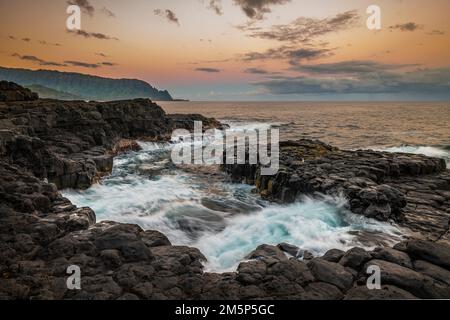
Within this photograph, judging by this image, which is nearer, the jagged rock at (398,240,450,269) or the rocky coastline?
the rocky coastline

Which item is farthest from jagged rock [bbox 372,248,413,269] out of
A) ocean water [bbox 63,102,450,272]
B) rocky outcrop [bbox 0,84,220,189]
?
rocky outcrop [bbox 0,84,220,189]

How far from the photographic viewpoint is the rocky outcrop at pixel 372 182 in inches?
604

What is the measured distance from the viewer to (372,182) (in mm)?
18594

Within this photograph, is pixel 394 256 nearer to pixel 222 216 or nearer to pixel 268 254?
pixel 268 254

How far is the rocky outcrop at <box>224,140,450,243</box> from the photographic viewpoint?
15344mm

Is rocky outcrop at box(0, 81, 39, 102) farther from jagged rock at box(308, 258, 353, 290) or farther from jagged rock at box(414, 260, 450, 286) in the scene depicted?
jagged rock at box(414, 260, 450, 286)

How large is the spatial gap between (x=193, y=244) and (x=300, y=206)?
7541mm

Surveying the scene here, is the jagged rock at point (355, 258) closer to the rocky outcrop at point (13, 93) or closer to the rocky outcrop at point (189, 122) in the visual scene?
the rocky outcrop at point (13, 93)

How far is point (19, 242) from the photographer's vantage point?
9.47 meters

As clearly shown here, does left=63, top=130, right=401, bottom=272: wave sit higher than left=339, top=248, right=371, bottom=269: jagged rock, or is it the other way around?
left=339, top=248, right=371, bottom=269: jagged rock

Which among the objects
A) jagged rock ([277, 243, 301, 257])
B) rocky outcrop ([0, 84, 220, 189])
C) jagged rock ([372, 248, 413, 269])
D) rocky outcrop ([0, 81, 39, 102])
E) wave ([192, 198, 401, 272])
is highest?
rocky outcrop ([0, 81, 39, 102])

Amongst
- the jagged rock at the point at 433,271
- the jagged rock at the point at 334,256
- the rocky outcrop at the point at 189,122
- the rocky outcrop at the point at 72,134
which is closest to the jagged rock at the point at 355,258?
the jagged rock at the point at 334,256

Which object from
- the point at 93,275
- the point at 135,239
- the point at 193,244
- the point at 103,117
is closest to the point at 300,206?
the point at 193,244
